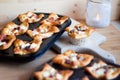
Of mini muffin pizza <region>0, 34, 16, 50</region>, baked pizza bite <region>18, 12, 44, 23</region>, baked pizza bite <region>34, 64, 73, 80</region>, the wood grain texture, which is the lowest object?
the wood grain texture

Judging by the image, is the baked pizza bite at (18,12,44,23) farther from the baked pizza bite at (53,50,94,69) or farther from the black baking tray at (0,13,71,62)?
the baked pizza bite at (53,50,94,69)

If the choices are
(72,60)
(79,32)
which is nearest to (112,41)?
(79,32)

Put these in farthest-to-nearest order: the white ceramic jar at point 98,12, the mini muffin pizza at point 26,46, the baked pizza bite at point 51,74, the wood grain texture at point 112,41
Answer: the white ceramic jar at point 98,12, the wood grain texture at point 112,41, the mini muffin pizza at point 26,46, the baked pizza bite at point 51,74

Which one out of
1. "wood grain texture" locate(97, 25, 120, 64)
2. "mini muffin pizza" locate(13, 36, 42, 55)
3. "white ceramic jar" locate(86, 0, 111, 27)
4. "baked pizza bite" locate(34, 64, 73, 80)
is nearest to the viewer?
"baked pizza bite" locate(34, 64, 73, 80)

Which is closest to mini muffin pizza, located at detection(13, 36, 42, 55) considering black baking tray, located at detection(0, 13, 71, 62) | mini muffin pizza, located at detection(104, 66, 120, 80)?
black baking tray, located at detection(0, 13, 71, 62)

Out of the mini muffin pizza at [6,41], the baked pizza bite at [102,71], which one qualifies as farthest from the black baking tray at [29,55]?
the baked pizza bite at [102,71]

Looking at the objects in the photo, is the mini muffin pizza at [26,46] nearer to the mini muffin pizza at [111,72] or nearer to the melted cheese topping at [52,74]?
the melted cheese topping at [52,74]
